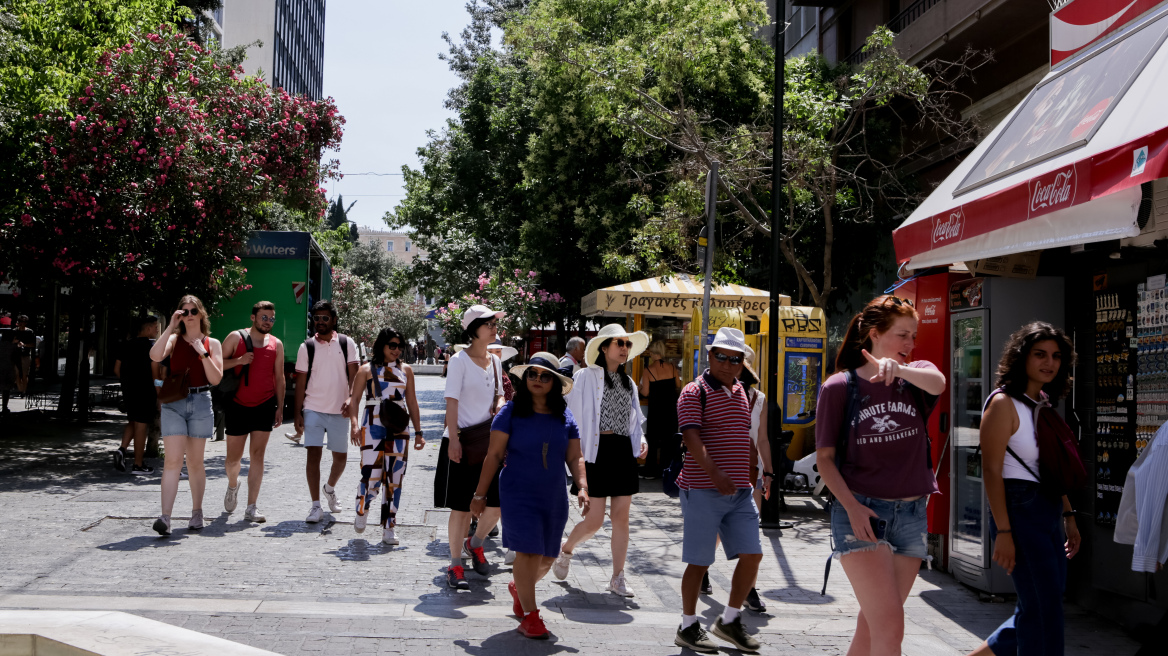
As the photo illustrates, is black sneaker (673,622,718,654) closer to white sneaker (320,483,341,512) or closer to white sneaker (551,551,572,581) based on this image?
white sneaker (551,551,572,581)

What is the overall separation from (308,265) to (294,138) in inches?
93.5

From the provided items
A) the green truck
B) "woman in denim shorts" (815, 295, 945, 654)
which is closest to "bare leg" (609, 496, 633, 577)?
"woman in denim shorts" (815, 295, 945, 654)

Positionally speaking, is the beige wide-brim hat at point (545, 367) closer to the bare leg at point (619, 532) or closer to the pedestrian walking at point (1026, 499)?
the bare leg at point (619, 532)

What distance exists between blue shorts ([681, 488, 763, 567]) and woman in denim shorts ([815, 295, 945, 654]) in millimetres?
1243

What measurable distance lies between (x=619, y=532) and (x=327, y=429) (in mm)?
3164

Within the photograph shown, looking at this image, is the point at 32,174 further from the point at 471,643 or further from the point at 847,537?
the point at 847,537

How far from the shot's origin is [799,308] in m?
12.5

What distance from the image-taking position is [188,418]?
25.9ft

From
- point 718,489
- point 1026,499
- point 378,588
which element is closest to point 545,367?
point 718,489

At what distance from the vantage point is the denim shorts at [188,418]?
7.83m

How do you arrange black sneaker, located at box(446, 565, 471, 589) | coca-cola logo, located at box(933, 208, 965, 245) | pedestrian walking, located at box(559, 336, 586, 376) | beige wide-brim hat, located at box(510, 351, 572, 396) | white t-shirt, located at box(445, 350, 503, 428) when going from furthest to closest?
pedestrian walking, located at box(559, 336, 586, 376)
white t-shirt, located at box(445, 350, 503, 428)
black sneaker, located at box(446, 565, 471, 589)
coca-cola logo, located at box(933, 208, 965, 245)
beige wide-brim hat, located at box(510, 351, 572, 396)

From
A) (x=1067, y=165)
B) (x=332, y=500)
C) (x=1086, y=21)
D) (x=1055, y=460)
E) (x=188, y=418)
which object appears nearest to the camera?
(x=1055, y=460)

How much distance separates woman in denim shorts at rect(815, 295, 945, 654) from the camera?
3973mm

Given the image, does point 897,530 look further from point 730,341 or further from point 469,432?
point 469,432
